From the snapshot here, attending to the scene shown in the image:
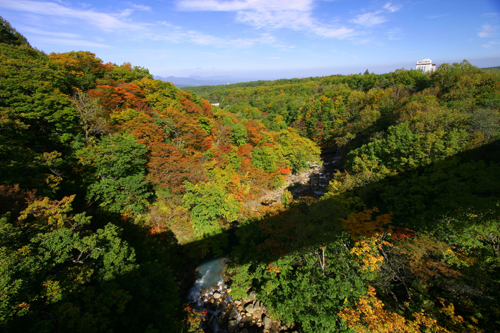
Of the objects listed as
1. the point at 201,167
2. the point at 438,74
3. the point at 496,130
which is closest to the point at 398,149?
the point at 496,130

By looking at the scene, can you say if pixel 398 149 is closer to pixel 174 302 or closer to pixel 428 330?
pixel 428 330

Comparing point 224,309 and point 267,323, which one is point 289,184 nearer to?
point 224,309

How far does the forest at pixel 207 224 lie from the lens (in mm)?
6965

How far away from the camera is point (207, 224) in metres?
13.8

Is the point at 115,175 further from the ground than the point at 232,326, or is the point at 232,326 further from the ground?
the point at 115,175

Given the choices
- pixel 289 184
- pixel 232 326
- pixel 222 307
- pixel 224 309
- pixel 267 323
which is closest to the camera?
pixel 267 323

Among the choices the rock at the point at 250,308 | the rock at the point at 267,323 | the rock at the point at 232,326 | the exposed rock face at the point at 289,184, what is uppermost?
the exposed rock face at the point at 289,184

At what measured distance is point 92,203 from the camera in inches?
467

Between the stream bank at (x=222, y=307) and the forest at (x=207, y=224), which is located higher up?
the forest at (x=207, y=224)

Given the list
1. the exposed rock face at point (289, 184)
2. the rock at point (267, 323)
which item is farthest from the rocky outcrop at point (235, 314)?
the exposed rock face at point (289, 184)

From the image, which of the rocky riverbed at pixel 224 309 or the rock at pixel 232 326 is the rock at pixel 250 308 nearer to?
the rocky riverbed at pixel 224 309

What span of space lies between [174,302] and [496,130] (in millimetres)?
23341

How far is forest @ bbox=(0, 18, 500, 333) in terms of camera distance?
696cm

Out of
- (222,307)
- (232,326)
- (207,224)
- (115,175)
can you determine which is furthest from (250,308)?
(115,175)
